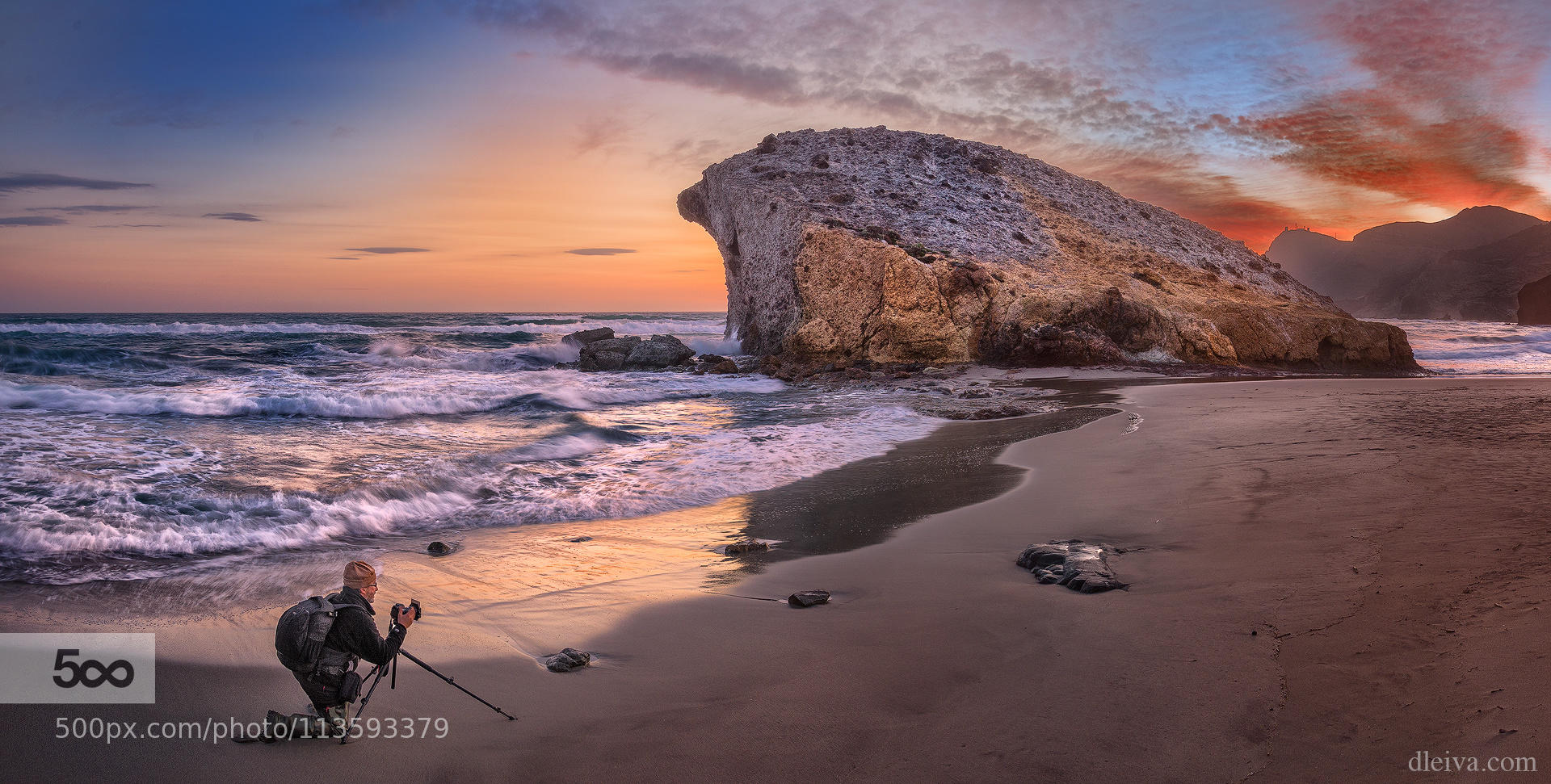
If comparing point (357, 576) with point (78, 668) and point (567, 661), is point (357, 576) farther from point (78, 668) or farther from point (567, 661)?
point (78, 668)

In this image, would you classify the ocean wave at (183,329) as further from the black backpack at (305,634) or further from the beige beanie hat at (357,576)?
the black backpack at (305,634)

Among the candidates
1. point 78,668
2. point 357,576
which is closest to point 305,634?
point 357,576

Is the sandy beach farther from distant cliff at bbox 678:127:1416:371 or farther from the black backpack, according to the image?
distant cliff at bbox 678:127:1416:371

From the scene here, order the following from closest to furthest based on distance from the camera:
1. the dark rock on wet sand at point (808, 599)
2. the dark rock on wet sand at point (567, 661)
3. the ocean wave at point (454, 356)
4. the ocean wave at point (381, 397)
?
the dark rock on wet sand at point (567, 661) < the dark rock on wet sand at point (808, 599) < the ocean wave at point (381, 397) < the ocean wave at point (454, 356)

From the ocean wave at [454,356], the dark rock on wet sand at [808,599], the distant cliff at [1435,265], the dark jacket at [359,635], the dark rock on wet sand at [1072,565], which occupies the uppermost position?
the distant cliff at [1435,265]

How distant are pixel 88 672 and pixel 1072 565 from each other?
5.60 m

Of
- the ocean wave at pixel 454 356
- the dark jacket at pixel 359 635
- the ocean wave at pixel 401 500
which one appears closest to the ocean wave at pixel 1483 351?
the ocean wave at pixel 401 500

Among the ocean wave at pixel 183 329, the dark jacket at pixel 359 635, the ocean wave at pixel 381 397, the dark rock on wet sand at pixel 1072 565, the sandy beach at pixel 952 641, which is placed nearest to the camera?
the sandy beach at pixel 952 641

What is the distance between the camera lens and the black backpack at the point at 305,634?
300 centimetres

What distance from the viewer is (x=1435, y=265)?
114 meters

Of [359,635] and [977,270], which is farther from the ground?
[977,270]

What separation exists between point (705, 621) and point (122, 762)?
272 centimetres

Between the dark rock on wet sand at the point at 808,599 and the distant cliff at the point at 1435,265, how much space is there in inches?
3547

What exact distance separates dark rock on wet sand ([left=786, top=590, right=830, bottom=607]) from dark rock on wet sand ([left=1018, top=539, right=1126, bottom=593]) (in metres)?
1.43
